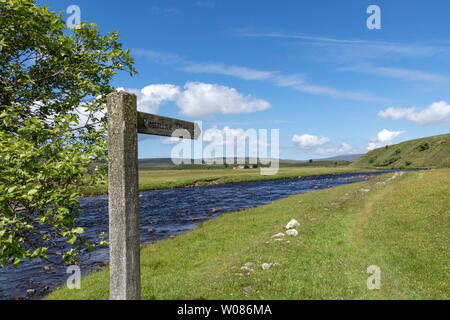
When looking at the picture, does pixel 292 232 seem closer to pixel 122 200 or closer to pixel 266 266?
pixel 266 266

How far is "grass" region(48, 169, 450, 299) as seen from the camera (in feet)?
31.4

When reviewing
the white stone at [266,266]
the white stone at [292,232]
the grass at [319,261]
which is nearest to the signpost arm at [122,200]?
the grass at [319,261]

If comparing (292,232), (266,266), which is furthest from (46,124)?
(292,232)

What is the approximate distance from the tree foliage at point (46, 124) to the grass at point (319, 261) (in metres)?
5.82

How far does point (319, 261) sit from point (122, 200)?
1000 cm

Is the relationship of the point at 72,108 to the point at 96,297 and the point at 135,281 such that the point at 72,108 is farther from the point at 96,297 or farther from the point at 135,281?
the point at 96,297

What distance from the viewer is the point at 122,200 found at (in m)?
5.88

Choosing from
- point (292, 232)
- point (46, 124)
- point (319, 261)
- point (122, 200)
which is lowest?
point (319, 261)

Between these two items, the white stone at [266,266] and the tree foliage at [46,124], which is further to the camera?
the white stone at [266,266]

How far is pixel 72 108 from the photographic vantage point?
8.09m

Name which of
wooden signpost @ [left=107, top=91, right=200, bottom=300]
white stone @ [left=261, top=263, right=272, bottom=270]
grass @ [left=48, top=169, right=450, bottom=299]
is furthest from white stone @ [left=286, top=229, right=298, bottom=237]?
wooden signpost @ [left=107, top=91, right=200, bottom=300]

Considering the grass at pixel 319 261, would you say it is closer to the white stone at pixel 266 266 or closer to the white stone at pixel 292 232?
the white stone at pixel 266 266

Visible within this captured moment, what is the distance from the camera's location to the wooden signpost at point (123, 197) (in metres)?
5.89
